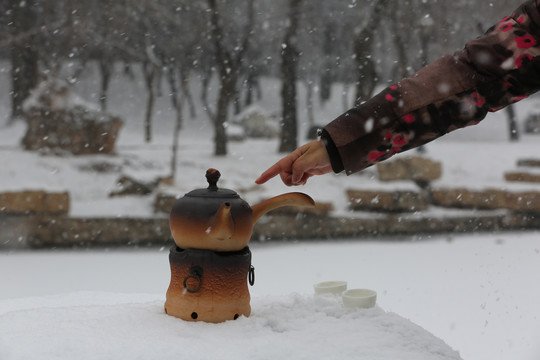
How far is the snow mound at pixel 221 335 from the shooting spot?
1343mm

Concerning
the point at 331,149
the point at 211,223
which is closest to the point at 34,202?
the point at 211,223

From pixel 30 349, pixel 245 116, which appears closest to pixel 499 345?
pixel 30 349

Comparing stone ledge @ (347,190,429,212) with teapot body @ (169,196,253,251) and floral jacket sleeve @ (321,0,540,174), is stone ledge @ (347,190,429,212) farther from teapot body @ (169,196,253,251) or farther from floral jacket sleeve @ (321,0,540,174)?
floral jacket sleeve @ (321,0,540,174)

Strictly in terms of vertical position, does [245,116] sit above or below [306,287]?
above

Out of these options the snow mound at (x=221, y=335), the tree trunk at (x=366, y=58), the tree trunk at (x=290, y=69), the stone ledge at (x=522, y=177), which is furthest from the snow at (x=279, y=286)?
the tree trunk at (x=366, y=58)

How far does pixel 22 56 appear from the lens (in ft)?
40.3

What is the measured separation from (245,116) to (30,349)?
44.9 ft

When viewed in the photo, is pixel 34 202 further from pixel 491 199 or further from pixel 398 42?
pixel 398 42

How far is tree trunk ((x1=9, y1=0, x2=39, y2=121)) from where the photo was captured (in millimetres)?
11500

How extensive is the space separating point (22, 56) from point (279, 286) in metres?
10.1

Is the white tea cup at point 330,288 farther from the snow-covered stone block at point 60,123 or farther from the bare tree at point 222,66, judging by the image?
the bare tree at point 222,66

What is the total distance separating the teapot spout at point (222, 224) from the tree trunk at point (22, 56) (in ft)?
35.0

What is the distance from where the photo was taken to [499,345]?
3.28 m

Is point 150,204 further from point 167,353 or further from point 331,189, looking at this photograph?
point 167,353
